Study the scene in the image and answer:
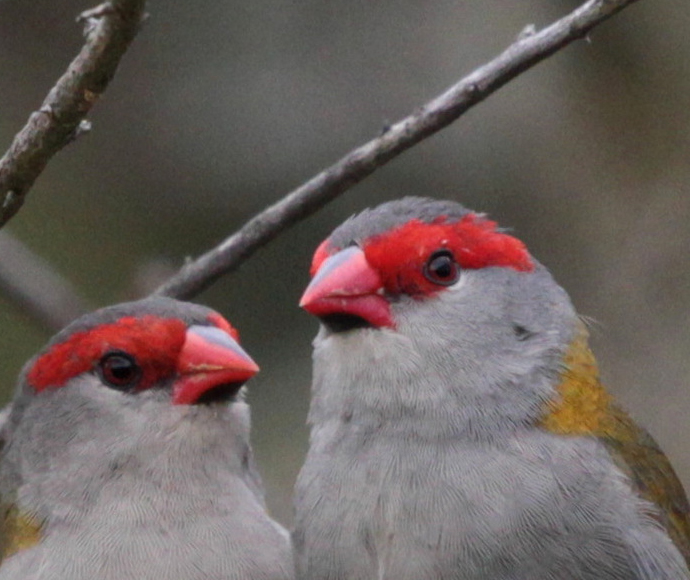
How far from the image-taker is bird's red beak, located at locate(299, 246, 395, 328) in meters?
4.29

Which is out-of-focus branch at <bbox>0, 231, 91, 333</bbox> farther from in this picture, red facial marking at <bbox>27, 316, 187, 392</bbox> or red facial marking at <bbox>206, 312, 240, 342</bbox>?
red facial marking at <bbox>206, 312, 240, 342</bbox>

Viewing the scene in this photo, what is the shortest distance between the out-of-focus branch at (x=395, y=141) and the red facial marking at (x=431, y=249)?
0.33 metres

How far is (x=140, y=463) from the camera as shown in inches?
178

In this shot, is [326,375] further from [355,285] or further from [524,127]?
[524,127]

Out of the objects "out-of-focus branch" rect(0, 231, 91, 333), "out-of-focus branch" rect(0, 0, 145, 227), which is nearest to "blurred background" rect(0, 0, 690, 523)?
"out-of-focus branch" rect(0, 231, 91, 333)

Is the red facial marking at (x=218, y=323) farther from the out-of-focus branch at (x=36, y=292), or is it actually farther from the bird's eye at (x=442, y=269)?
the out-of-focus branch at (x=36, y=292)

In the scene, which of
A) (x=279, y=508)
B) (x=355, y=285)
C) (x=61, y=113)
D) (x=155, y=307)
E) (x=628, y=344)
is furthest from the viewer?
(x=628, y=344)

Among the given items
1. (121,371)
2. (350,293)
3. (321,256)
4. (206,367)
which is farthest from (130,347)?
(350,293)

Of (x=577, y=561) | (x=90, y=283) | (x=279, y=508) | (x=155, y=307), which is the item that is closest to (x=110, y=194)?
(x=90, y=283)

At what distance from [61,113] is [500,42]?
496cm

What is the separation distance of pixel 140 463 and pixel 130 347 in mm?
395

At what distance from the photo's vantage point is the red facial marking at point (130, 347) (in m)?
4.57

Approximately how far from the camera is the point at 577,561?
402 centimetres

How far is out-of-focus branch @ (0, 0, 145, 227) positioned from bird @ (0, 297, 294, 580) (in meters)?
0.74
